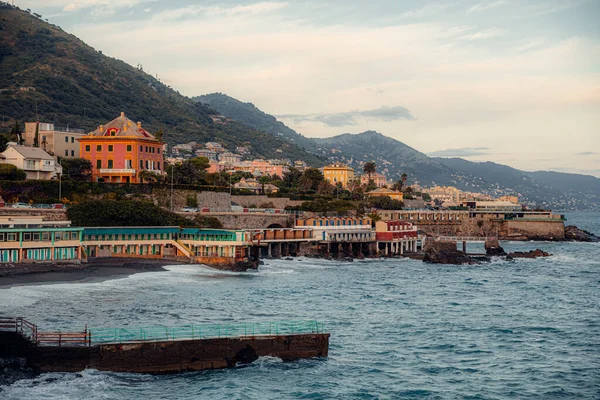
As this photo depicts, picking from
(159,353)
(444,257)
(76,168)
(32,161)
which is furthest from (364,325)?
(76,168)

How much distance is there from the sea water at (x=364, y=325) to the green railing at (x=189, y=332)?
2.00m

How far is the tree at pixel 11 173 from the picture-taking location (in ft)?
286

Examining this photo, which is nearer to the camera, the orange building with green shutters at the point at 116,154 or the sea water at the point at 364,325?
the sea water at the point at 364,325

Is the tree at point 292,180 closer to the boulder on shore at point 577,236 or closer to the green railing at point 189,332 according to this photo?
the boulder on shore at point 577,236

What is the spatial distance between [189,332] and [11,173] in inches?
2287

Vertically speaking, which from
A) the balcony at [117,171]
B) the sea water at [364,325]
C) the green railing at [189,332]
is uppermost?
the balcony at [117,171]

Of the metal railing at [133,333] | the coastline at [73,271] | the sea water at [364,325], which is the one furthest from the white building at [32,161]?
the metal railing at [133,333]

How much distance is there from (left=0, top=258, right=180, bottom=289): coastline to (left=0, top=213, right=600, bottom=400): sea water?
2136 mm

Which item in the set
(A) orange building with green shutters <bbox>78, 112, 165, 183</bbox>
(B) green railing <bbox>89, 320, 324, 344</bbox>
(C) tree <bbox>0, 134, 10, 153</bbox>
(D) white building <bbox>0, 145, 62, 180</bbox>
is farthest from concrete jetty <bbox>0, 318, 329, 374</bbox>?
(C) tree <bbox>0, 134, 10, 153</bbox>

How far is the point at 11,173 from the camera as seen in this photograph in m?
88.0

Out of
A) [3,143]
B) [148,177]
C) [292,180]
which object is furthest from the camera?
[292,180]

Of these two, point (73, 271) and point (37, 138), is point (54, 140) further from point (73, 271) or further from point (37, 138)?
point (73, 271)

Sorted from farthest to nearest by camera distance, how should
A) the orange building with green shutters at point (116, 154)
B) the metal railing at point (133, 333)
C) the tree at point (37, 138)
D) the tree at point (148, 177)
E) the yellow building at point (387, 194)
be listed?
the yellow building at point (387, 194) → the tree at point (37, 138) → the orange building with green shutters at point (116, 154) → the tree at point (148, 177) → the metal railing at point (133, 333)

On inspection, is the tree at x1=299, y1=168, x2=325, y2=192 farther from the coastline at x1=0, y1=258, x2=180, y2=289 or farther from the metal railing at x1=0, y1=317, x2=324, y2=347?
the metal railing at x1=0, y1=317, x2=324, y2=347
